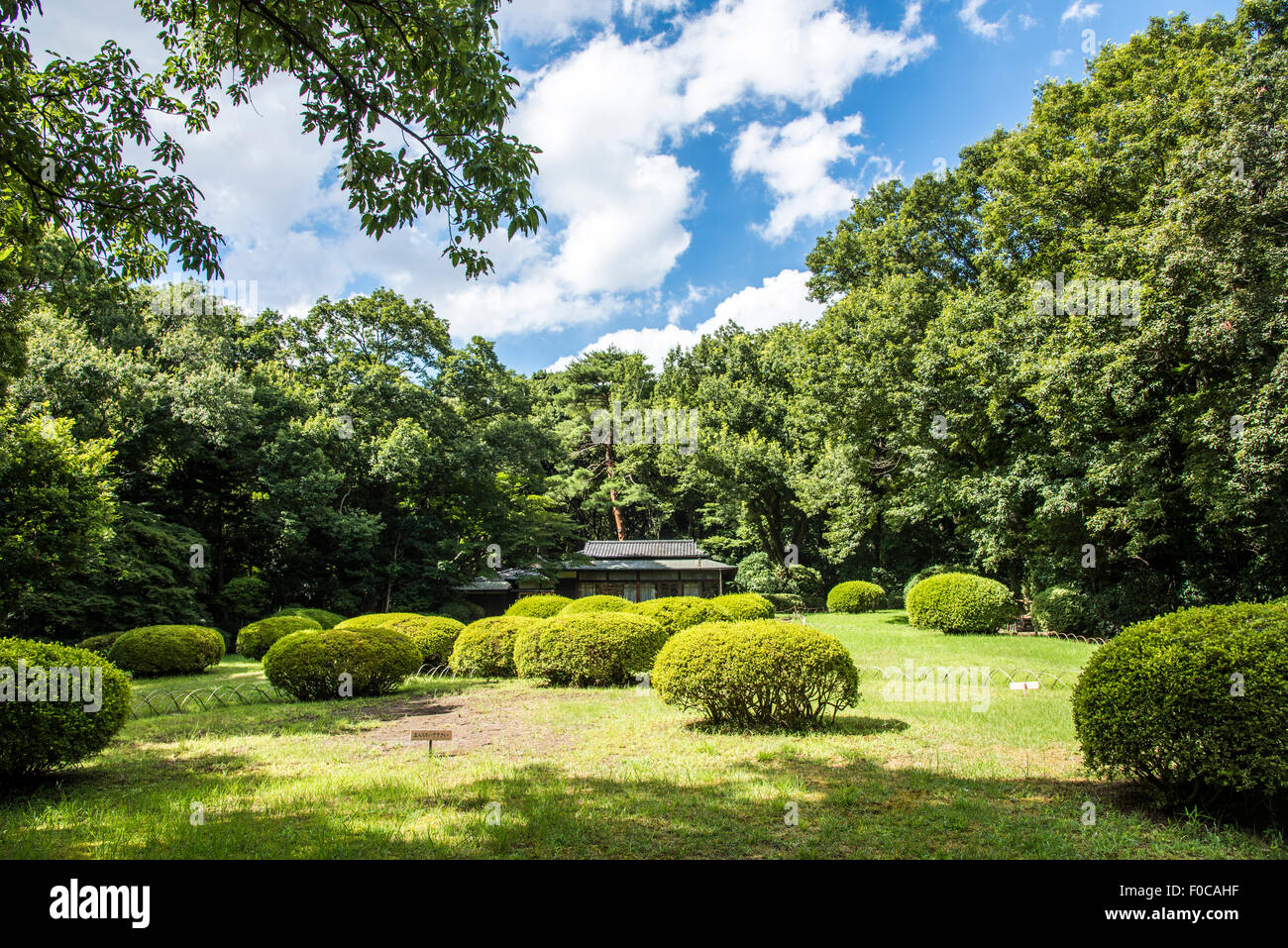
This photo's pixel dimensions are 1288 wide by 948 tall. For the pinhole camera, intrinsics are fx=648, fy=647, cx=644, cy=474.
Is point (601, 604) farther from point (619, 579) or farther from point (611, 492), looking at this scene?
point (611, 492)

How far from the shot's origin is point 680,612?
46.8ft

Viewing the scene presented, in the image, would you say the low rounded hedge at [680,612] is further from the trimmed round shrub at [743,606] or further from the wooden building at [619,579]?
the wooden building at [619,579]

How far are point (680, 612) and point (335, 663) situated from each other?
686 cm

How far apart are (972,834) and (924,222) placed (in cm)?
3197

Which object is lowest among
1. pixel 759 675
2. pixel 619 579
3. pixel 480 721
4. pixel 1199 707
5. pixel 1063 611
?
pixel 1063 611

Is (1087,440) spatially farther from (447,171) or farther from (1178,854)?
(447,171)

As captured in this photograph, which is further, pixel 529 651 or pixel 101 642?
pixel 101 642

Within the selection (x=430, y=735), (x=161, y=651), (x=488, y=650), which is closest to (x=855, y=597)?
(x=488, y=650)

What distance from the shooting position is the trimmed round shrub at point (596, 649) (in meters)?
12.0

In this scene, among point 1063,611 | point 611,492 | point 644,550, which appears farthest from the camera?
point 611,492

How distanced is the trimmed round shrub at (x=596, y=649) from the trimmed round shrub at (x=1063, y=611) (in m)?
13.4

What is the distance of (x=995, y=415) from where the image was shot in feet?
68.9

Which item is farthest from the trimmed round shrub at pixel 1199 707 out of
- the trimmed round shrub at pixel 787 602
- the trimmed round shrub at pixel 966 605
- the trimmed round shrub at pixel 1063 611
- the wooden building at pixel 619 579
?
the wooden building at pixel 619 579

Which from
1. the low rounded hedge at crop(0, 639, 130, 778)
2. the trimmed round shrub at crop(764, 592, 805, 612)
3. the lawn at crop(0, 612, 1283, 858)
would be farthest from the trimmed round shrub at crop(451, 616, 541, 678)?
Answer: the trimmed round shrub at crop(764, 592, 805, 612)
